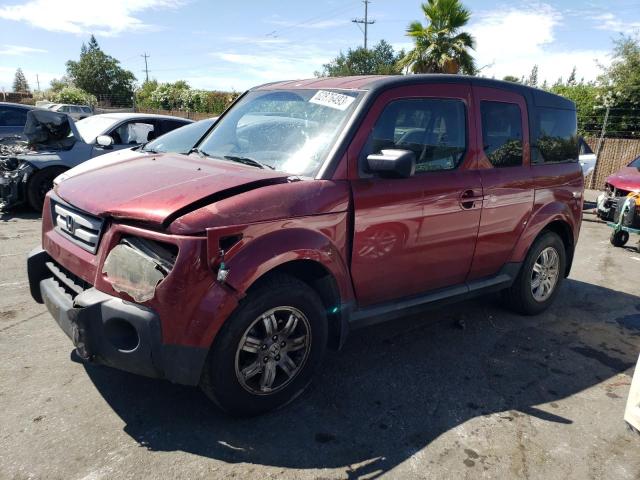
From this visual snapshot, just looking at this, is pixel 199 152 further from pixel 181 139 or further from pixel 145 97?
pixel 145 97

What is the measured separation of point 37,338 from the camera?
3.74 metres

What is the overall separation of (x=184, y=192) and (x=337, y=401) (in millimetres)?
1602

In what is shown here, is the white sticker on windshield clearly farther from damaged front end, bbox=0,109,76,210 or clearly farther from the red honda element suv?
damaged front end, bbox=0,109,76,210

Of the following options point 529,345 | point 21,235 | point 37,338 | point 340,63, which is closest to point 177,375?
A: point 37,338

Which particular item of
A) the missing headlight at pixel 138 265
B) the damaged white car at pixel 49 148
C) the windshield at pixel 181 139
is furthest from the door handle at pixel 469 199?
the damaged white car at pixel 49 148

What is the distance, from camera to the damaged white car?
773cm

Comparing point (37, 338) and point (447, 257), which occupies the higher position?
point (447, 257)

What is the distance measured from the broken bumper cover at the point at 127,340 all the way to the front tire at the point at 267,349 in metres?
0.15

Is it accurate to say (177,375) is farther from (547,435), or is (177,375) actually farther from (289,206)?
(547,435)

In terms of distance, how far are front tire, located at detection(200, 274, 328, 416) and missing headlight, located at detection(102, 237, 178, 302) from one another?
434 mm

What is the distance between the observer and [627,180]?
8.74 meters

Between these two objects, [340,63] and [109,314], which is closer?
[109,314]

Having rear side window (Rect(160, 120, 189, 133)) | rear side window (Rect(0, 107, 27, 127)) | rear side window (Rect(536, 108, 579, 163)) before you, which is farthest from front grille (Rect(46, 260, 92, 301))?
rear side window (Rect(0, 107, 27, 127))

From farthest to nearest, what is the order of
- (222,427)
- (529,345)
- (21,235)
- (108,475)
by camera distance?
(21,235), (529,345), (222,427), (108,475)
